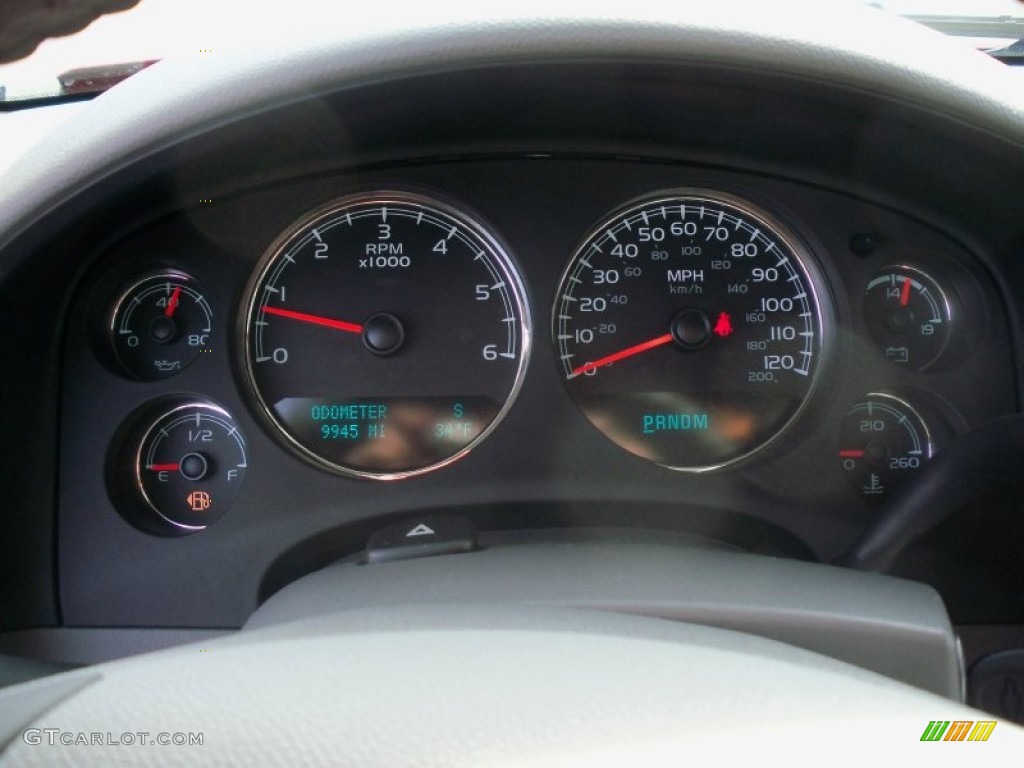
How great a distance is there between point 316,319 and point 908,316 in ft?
4.78

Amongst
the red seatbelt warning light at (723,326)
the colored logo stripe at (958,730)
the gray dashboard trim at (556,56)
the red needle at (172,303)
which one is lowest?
the colored logo stripe at (958,730)

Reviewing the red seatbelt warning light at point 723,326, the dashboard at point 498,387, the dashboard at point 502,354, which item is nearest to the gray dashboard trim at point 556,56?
the dashboard at point 502,354

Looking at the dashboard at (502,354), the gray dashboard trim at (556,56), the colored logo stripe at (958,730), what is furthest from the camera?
the dashboard at (502,354)

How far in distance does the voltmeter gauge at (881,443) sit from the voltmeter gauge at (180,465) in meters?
1.46

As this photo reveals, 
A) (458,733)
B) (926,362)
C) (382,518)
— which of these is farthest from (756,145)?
(458,733)

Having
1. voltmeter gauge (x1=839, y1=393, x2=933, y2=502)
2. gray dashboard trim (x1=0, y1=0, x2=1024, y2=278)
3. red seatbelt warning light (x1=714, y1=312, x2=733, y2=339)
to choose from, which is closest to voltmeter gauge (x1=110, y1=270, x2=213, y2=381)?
gray dashboard trim (x1=0, y1=0, x2=1024, y2=278)

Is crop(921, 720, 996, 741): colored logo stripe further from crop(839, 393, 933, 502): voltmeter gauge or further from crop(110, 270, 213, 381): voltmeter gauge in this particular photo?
crop(110, 270, 213, 381): voltmeter gauge

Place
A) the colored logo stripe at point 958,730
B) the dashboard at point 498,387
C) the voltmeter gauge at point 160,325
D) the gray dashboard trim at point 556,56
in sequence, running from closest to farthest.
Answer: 1. the colored logo stripe at point 958,730
2. the gray dashboard trim at point 556,56
3. the dashboard at point 498,387
4. the voltmeter gauge at point 160,325

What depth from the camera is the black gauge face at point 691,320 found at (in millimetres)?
2752

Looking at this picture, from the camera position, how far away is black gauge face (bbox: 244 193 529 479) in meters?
2.73

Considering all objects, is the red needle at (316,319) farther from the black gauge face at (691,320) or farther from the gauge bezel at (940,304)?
the gauge bezel at (940,304)

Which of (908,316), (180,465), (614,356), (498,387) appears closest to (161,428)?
(180,465)

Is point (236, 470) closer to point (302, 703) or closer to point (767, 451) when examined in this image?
point (767, 451)

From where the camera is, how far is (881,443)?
2.70 m
